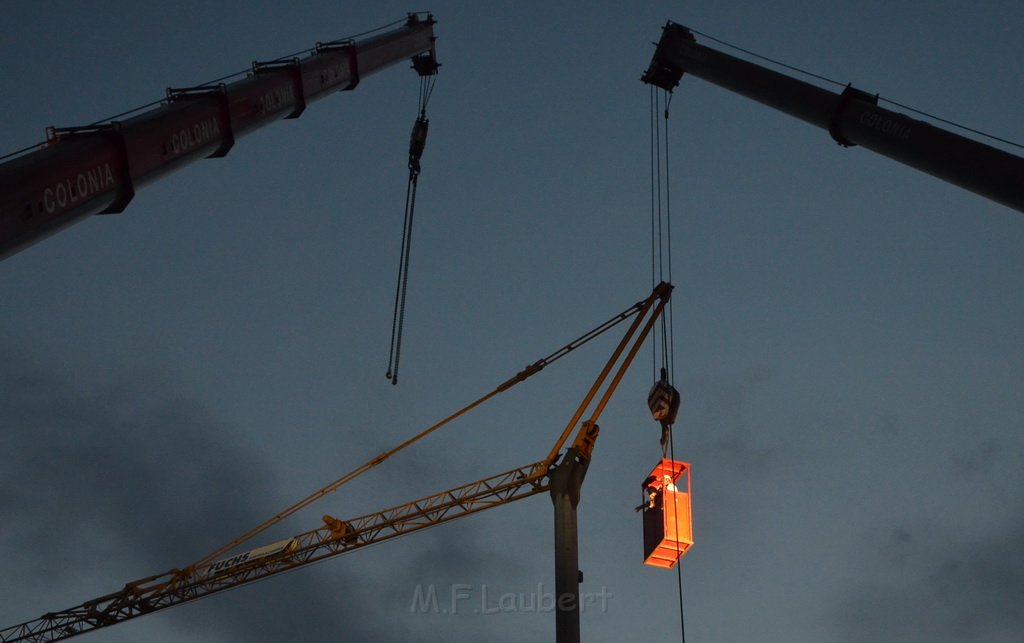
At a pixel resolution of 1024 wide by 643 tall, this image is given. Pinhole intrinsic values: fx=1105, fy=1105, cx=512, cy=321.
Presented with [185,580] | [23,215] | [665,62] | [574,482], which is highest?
[665,62]

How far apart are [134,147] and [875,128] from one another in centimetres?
1710

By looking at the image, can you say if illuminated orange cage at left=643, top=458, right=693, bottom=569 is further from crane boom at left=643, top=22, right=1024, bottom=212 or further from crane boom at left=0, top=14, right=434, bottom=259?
crane boom at left=0, top=14, right=434, bottom=259

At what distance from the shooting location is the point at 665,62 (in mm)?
43625

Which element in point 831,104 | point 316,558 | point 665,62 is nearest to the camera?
point 831,104

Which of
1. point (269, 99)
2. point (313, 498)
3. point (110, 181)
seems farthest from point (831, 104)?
point (313, 498)

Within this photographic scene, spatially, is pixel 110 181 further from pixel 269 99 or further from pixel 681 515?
pixel 681 515

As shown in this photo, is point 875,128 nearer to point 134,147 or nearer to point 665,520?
point 665,520

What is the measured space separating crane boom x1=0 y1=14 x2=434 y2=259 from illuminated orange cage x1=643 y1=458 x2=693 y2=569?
14906 mm

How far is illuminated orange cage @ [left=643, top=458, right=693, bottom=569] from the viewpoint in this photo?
31.4m

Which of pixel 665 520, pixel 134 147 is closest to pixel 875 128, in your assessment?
pixel 665 520

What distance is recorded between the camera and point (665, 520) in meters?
31.5

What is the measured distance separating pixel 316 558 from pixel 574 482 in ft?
74.8

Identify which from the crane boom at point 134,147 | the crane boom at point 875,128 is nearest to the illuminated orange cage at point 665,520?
the crane boom at point 875,128

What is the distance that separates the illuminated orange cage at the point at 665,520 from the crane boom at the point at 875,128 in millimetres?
10695
